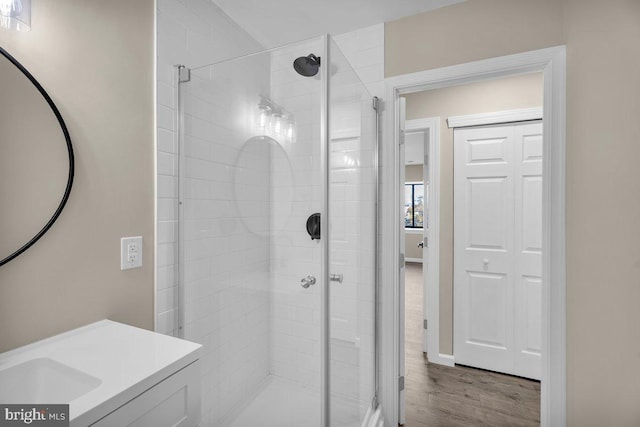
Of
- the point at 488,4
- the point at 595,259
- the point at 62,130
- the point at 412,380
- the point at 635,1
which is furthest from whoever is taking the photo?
the point at 412,380

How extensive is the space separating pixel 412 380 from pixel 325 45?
252cm

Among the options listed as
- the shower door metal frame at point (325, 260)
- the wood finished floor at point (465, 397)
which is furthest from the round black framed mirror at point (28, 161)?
the wood finished floor at point (465, 397)

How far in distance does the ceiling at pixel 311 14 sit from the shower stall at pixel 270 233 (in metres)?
0.60

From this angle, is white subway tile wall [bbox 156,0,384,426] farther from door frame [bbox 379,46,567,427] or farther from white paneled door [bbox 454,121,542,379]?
white paneled door [bbox 454,121,542,379]

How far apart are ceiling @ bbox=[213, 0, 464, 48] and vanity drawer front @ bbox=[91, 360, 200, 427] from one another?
1882 millimetres

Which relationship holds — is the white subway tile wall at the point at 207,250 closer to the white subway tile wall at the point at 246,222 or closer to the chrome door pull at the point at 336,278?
the white subway tile wall at the point at 246,222

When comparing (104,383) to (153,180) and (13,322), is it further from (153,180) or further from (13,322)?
(153,180)

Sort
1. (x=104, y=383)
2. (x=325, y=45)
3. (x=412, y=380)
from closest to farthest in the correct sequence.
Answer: (x=104, y=383), (x=325, y=45), (x=412, y=380)

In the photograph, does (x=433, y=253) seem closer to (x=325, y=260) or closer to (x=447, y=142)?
(x=447, y=142)

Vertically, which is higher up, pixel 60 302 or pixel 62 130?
pixel 62 130

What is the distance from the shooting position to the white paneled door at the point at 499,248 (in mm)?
2455

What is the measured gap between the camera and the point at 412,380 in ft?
8.04

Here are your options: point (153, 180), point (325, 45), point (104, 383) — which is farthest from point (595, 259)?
point (153, 180)

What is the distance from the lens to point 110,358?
0.86 m
